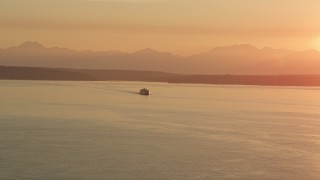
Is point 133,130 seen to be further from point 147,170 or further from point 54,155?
point 147,170

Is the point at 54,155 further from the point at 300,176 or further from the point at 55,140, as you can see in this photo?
the point at 300,176

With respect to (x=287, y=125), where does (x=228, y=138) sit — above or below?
below

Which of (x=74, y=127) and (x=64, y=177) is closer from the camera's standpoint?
(x=64, y=177)

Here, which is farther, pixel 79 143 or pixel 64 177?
pixel 79 143

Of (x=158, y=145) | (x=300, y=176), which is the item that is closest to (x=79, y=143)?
(x=158, y=145)

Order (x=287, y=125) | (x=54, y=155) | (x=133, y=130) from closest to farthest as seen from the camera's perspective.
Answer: (x=54, y=155) → (x=133, y=130) → (x=287, y=125)

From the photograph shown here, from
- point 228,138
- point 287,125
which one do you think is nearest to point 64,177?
point 228,138

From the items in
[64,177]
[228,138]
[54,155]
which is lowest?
[64,177]

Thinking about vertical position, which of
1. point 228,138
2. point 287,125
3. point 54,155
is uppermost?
point 287,125

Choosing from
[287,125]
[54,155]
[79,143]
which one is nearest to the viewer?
[54,155]
